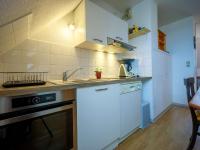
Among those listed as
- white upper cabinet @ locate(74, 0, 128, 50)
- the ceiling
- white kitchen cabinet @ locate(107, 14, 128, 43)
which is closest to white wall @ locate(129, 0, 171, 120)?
the ceiling

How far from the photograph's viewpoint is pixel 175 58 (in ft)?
11.1

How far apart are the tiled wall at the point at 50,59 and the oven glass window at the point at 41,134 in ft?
2.39

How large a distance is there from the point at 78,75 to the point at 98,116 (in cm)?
80

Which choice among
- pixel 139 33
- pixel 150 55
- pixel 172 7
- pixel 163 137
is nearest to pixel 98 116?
pixel 163 137

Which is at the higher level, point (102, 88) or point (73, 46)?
point (73, 46)

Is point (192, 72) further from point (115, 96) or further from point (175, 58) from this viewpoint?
point (115, 96)

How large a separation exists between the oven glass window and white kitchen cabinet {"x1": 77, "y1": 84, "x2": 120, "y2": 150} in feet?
0.38

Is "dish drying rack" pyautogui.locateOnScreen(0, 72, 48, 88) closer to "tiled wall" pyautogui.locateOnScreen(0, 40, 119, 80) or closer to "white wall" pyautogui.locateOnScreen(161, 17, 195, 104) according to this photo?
"tiled wall" pyautogui.locateOnScreen(0, 40, 119, 80)

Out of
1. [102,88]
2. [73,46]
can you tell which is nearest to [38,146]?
[102,88]

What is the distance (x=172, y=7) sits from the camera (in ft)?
8.73

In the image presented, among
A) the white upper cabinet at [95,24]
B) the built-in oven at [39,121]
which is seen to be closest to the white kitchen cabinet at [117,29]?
the white upper cabinet at [95,24]

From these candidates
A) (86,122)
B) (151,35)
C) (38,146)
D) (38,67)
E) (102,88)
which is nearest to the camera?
(38,146)

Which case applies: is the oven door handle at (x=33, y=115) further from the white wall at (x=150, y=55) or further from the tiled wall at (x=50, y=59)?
the white wall at (x=150, y=55)

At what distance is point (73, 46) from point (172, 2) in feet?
7.26
